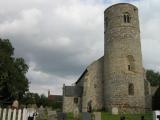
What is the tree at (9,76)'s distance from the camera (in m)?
33.4

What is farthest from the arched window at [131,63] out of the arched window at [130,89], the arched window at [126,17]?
the arched window at [126,17]

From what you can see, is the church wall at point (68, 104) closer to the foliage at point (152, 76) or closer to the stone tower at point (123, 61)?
the stone tower at point (123, 61)

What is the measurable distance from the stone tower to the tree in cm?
1191

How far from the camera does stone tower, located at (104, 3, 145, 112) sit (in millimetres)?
37719

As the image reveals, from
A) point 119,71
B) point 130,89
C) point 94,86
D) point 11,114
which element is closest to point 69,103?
point 94,86

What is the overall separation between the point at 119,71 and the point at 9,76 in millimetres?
14507

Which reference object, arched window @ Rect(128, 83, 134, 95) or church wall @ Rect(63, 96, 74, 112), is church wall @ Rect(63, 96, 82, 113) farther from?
arched window @ Rect(128, 83, 134, 95)

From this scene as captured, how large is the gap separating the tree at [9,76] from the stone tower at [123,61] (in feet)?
39.1

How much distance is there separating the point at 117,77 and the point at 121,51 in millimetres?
3631

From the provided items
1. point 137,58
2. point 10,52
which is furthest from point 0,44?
point 137,58

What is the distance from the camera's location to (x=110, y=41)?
3972 cm

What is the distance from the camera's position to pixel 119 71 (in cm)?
3831

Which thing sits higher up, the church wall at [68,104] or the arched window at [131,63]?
the arched window at [131,63]

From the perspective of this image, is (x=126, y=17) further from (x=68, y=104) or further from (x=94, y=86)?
(x=68, y=104)
